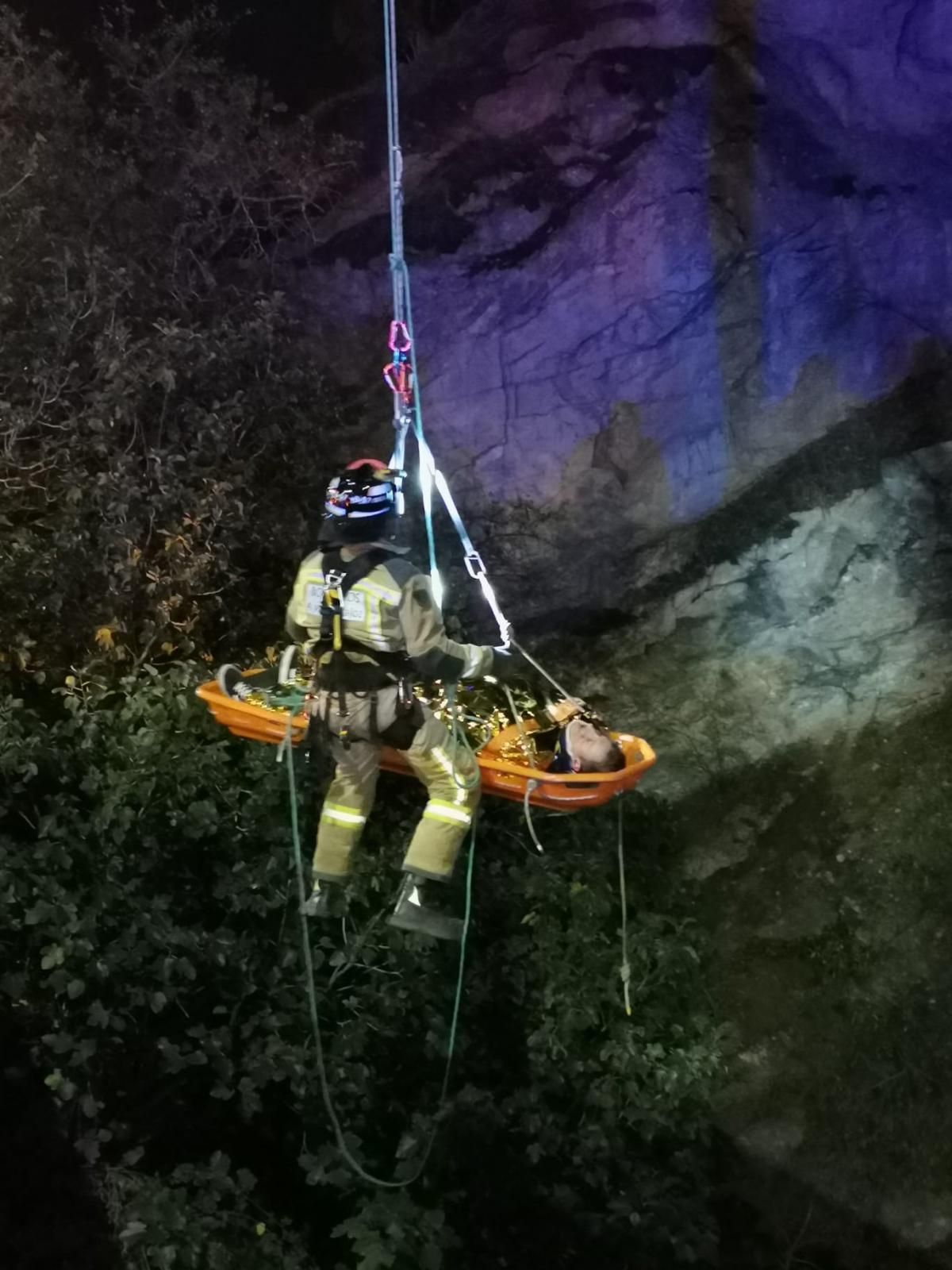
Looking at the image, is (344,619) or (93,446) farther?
(93,446)

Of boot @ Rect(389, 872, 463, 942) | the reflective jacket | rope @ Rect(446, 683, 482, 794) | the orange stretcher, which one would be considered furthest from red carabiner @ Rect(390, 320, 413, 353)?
boot @ Rect(389, 872, 463, 942)

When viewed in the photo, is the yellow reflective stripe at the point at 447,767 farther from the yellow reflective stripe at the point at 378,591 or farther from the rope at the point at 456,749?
the yellow reflective stripe at the point at 378,591

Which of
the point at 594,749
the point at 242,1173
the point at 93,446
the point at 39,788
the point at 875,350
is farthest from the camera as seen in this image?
the point at 875,350

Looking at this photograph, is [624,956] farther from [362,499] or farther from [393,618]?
[362,499]

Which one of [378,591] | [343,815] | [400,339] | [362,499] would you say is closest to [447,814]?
[343,815]

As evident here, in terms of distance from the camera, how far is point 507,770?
402cm

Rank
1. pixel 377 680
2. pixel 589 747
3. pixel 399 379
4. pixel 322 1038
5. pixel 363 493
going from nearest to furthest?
1. pixel 363 493
2. pixel 377 680
3. pixel 399 379
4. pixel 589 747
5. pixel 322 1038

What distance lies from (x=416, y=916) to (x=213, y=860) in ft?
4.07

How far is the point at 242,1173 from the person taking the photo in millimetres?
3869

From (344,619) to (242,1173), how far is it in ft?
7.31

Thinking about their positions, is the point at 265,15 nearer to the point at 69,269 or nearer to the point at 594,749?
the point at 69,269

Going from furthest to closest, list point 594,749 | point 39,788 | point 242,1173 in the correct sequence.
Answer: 1. point 39,788
2. point 594,749
3. point 242,1173

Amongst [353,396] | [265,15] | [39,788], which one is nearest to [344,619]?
[39,788]

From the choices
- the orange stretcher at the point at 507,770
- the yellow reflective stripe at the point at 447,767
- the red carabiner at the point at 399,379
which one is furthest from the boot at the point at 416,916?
the red carabiner at the point at 399,379
